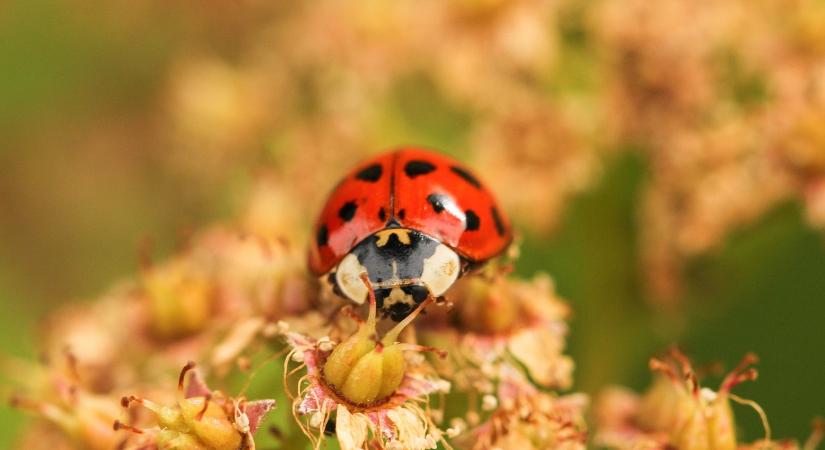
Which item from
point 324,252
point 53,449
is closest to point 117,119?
point 53,449

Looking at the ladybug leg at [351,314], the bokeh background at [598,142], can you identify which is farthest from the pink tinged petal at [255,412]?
the bokeh background at [598,142]

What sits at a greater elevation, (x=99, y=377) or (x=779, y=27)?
(x=779, y=27)

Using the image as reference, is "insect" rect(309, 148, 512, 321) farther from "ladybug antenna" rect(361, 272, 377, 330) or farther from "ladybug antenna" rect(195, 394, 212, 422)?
"ladybug antenna" rect(195, 394, 212, 422)

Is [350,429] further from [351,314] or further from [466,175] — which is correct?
[466,175]

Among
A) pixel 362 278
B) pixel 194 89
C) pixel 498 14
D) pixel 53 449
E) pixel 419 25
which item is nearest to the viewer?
pixel 362 278

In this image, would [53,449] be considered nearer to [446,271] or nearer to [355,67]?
[446,271]

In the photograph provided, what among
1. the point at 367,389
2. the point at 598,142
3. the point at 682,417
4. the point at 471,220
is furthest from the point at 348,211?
the point at 598,142

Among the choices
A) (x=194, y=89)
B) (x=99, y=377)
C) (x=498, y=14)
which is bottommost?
(x=99, y=377)
